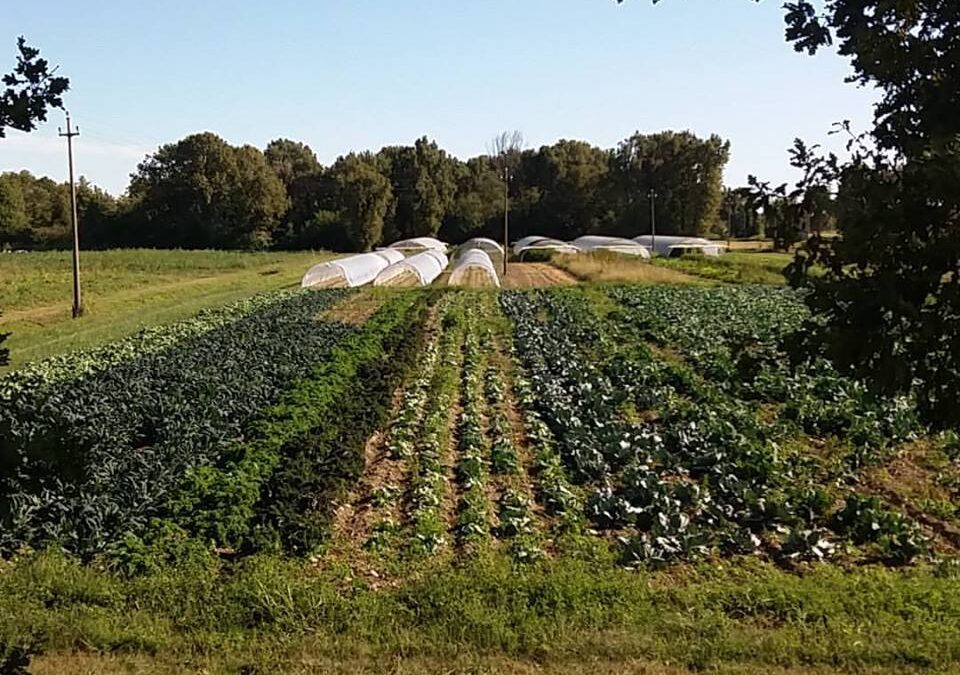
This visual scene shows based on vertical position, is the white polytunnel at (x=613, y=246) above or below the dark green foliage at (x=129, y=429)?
above

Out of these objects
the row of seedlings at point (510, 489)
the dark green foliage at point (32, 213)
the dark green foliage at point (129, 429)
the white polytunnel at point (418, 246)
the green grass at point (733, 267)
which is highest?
the dark green foliage at point (32, 213)

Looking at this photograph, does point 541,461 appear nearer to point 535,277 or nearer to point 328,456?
point 328,456

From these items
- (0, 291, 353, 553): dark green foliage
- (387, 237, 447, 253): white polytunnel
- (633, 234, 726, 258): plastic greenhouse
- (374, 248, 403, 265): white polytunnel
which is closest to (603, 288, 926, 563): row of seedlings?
(0, 291, 353, 553): dark green foliage

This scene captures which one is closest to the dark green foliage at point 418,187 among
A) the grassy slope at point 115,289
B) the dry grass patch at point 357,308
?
the grassy slope at point 115,289

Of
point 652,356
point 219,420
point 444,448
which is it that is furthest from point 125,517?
point 652,356

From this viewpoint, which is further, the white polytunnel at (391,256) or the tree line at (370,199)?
the tree line at (370,199)

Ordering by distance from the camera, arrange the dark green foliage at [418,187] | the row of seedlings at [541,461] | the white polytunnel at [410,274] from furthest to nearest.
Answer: the dark green foliage at [418,187] → the white polytunnel at [410,274] → the row of seedlings at [541,461]

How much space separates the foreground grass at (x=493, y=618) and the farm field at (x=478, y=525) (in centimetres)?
2

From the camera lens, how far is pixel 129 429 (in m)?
11.7

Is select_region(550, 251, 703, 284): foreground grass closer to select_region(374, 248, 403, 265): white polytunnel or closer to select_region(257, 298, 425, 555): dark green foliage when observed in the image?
select_region(374, 248, 403, 265): white polytunnel

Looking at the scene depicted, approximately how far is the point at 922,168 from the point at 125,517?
26.0ft

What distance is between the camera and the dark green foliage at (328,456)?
330 inches

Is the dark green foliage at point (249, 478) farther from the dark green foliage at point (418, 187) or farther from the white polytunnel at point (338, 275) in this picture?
the dark green foliage at point (418, 187)

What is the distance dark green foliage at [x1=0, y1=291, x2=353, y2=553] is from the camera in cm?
280
